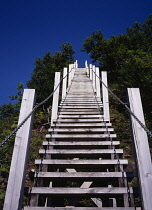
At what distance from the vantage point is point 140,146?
1734 millimetres

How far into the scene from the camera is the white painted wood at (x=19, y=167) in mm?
1487

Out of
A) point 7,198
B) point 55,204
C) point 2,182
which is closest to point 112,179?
point 7,198

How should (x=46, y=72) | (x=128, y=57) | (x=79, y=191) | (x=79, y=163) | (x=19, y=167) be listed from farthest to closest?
(x=46, y=72)
(x=128, y=57)
(x=79, y=163)
(x=79, y=191)
(x=19, y=167)

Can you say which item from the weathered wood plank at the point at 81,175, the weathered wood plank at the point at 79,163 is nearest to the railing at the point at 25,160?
the weathered wood plank at the point at 81,175

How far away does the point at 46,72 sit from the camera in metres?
13.2

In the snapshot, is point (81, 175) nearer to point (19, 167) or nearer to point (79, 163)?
point (79, 163)

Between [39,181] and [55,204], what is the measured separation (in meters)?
1.49

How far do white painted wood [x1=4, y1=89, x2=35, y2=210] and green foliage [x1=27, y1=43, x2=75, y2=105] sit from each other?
859 centimetres

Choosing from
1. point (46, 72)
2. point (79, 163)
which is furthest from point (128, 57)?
point (79, 163)

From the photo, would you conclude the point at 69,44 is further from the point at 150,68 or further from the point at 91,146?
the point at 91,146

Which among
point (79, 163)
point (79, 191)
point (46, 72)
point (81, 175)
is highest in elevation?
point (46, 72)

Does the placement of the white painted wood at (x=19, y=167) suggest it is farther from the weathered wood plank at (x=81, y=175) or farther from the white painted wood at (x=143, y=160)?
the white painted wood at (x=143, y=160)

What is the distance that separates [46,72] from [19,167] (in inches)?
483

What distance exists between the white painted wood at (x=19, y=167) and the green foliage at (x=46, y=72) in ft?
28.2
